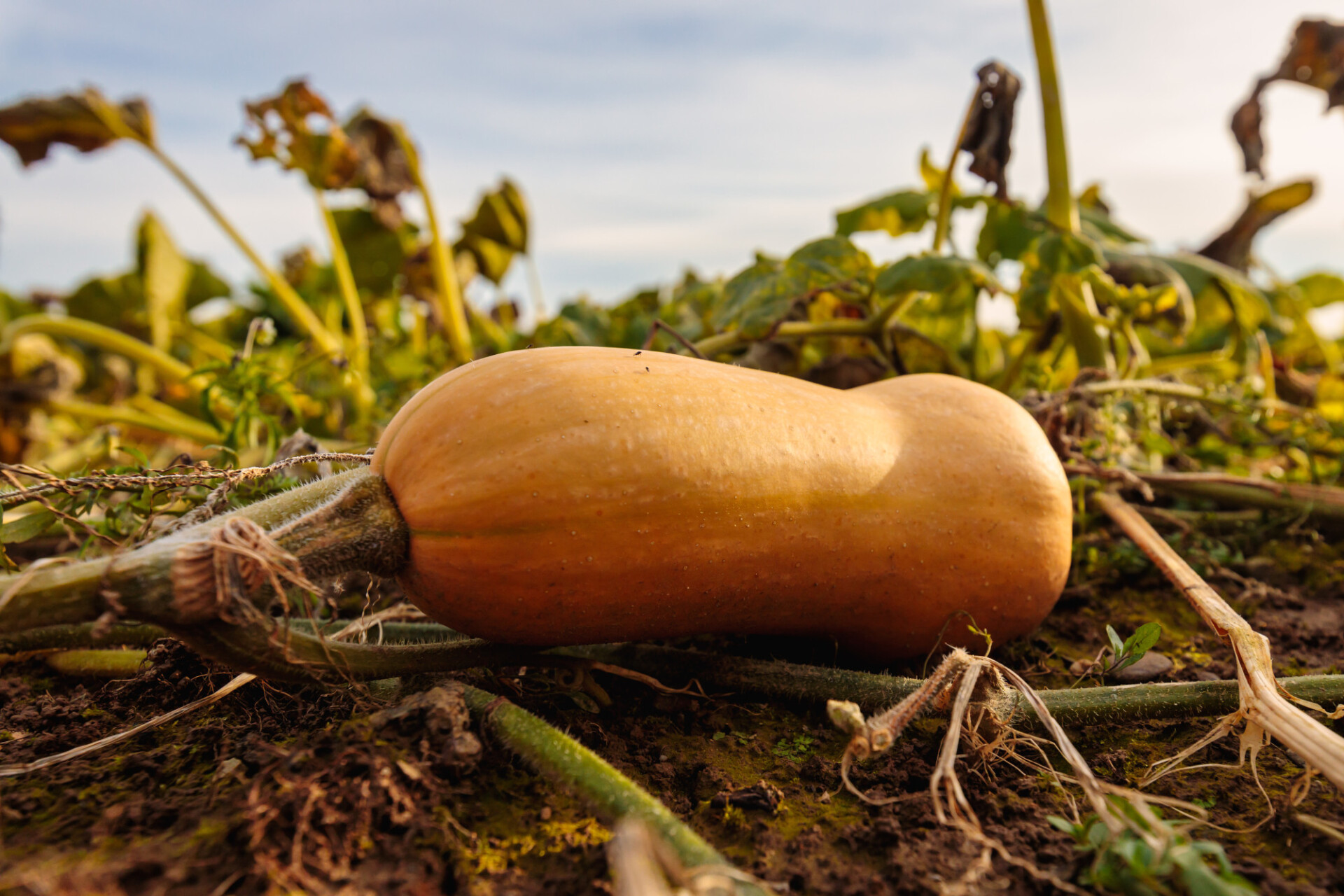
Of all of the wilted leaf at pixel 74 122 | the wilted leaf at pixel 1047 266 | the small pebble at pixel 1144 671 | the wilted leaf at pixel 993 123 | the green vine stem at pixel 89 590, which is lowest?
the small pebble at pixel 1144 671

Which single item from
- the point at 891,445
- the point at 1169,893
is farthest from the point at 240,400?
the point at 1169,893

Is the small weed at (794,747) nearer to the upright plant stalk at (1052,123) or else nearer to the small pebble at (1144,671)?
the small pebble at (1144,671)

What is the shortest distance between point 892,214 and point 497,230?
6.91ft

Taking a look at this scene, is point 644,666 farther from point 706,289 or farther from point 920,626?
point 706,289

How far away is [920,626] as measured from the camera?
1.63 meters

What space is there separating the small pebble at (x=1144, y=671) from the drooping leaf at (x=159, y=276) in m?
4.68

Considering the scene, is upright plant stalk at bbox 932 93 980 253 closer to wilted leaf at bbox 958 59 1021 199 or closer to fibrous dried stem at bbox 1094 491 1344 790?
wilted leaf at bbox 958 59 1021 199

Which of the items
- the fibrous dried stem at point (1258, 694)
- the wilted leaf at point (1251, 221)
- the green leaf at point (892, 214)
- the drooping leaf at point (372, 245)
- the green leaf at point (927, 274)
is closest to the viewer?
the fibrous dried stem at point (1258, 694)

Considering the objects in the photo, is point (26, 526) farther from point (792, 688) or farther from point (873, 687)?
point (873, 687)

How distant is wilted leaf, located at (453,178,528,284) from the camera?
420 centimetres

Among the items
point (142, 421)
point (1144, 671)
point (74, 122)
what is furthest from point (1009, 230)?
point (74, 122)

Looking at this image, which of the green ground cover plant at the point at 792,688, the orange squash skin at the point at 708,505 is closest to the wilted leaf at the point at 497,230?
the green ground cover plant at the point at 792,688

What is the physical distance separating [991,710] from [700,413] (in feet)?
2.10

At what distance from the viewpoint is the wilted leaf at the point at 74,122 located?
3418 millimetres
